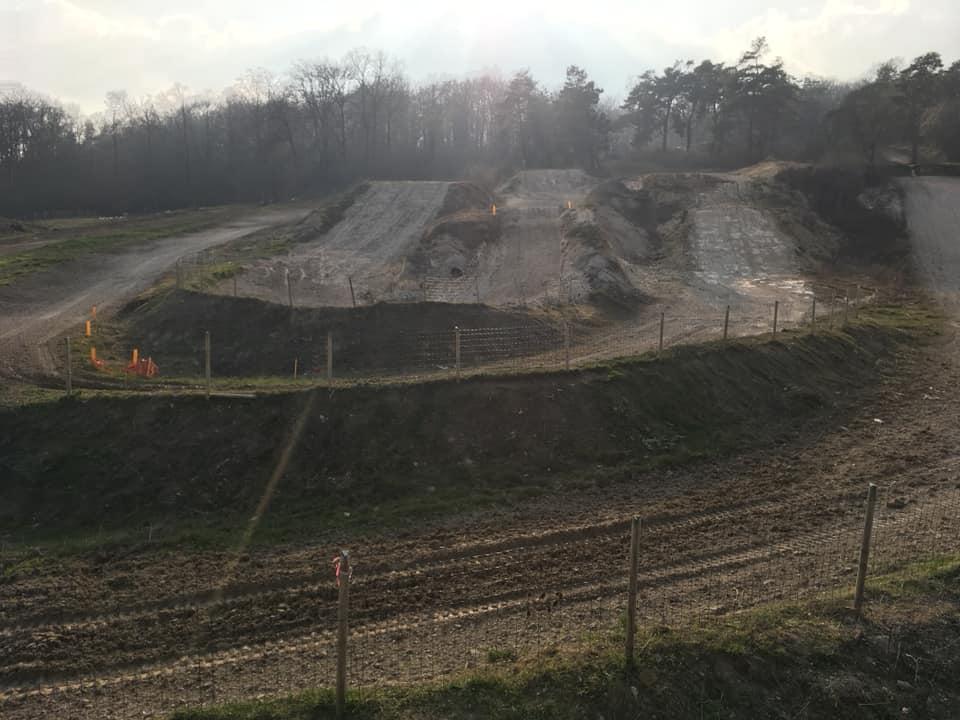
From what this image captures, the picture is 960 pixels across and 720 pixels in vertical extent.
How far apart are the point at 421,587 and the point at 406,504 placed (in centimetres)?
273

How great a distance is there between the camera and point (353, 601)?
10.1 meters

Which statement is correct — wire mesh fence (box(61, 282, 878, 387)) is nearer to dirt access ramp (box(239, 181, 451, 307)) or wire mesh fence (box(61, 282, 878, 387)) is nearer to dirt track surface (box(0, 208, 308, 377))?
dirt track surface (box(0, 208, 308, 377))

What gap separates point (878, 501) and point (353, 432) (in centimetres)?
970

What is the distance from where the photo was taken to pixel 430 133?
82.1 meters

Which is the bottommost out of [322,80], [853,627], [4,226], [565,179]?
[853,627]

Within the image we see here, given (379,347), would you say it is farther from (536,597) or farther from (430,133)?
(430,133)

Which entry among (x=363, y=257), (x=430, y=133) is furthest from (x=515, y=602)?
(x=430, y=133)

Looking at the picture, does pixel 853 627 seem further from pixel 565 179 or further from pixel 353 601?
pixel 565 179

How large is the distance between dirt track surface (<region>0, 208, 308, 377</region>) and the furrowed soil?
18.8ft

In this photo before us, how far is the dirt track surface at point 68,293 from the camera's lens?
20219mm

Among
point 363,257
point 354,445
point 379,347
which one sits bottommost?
point 354,445

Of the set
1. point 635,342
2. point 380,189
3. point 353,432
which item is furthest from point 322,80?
point 353,432

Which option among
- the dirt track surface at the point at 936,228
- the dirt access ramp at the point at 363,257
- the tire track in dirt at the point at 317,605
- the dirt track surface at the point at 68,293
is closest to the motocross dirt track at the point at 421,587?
the tire track in dirt at the point at 317,605

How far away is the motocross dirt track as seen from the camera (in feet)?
28.2
